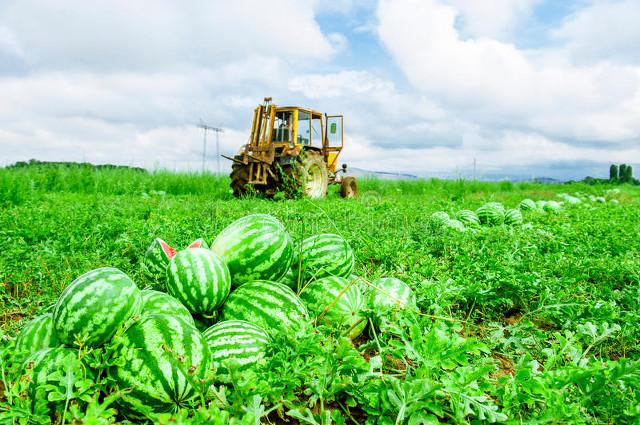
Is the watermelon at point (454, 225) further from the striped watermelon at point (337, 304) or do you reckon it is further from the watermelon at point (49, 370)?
the watermelon at point (49, 370)

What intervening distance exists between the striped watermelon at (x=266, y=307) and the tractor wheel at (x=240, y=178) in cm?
1047

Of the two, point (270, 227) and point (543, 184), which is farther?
point (543, 184)

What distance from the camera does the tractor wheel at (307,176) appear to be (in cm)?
1243

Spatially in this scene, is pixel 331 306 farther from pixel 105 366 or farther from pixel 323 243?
pixel 105 366

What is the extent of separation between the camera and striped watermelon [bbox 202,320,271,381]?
227 cm

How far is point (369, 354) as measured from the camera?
9.37 feet

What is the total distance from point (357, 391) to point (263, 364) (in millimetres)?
427

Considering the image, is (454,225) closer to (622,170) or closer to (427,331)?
(427,331)

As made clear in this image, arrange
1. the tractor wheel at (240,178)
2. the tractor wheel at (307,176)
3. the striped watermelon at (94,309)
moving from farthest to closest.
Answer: the tractor wheel at (240,178), the tractor wheel at (307,176), the striped watermelon at (94,309)

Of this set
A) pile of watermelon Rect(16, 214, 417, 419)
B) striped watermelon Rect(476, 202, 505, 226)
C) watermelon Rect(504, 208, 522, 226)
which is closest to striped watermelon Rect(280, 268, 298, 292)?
pile of watermelon Rect(16, 214, 417, 419)

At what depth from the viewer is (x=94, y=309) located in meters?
2.20

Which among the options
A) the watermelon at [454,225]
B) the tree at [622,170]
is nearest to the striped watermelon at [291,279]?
the watermelon at [454,225]

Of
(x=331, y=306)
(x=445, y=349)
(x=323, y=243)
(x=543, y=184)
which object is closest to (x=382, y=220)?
(x=323, y=243)

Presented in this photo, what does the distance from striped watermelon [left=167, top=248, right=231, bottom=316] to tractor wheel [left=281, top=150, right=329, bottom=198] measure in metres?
8.42
